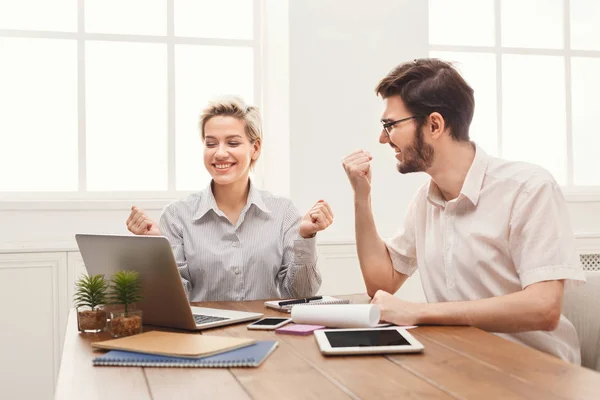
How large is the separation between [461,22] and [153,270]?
3.05 meters

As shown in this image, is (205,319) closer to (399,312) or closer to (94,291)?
(94,291)

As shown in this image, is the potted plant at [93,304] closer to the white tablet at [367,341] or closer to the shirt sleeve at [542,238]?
the white tablet at [367,341]

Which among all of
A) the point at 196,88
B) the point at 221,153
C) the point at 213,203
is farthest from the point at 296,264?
the point at 196,88

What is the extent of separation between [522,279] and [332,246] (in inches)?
69.1

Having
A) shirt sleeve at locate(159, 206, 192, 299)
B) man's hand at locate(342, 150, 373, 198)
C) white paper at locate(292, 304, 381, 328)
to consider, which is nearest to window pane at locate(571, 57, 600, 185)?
man's hand at locate(342, 150, 373, 198)

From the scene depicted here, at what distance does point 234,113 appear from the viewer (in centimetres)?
249

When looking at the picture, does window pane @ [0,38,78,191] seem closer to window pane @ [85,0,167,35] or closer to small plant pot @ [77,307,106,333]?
window pane @ [85,0,167,35]

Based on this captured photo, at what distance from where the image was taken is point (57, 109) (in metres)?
3.46

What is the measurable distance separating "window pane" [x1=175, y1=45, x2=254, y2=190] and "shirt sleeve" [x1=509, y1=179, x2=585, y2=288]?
2.18m

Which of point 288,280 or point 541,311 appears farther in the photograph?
point 288,280

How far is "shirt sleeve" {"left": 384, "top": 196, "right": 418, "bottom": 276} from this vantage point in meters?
2.12

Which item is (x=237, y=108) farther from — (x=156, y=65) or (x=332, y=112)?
(x=156, y=65)

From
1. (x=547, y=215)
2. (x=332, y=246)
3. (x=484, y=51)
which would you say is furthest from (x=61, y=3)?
(x=547, y=215)

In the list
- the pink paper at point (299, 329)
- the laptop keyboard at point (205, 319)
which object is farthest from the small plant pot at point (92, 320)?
the pink paper at point (299, 329)
